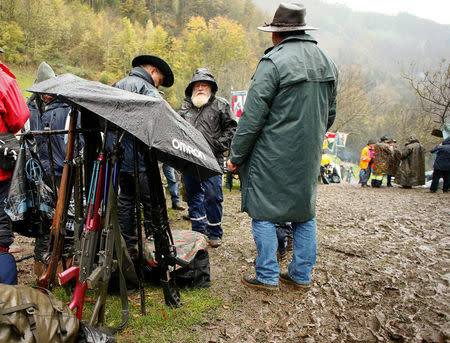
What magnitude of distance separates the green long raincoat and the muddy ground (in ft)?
2.63

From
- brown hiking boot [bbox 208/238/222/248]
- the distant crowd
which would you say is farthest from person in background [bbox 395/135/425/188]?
brown hiking boot [bbox 208/238/222/248]

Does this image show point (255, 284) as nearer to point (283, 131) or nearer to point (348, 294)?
point (348, 294)

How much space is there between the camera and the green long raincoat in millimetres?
2643

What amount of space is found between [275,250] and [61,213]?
181 centimetres

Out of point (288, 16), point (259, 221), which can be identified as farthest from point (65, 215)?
point (288, 16)

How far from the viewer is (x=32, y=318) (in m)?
1.54

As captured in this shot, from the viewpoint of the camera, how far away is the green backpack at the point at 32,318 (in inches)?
58.1

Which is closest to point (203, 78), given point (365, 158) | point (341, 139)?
point (365, 158)

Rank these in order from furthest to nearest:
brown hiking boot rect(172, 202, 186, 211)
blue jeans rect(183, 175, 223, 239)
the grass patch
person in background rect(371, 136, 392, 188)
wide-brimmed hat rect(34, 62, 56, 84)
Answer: person in background rect(371, 136, 392, 188) → brown hiking boot rect(172, 202, 186, 211) → blue jeans rect(183, 175, 223, 239) → wide-brimmed hat rect(34, 62, 56, 84) → the grass patch

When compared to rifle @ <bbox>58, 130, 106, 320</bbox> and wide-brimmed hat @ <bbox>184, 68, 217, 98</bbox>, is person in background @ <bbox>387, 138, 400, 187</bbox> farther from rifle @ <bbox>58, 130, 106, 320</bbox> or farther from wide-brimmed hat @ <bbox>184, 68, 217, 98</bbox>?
rifle @ <bbox>58, 130, 106, 320</bbox>

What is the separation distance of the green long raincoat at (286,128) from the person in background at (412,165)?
12.1m

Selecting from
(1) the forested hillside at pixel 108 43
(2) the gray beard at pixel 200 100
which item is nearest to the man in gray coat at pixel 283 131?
(2) the gray beard at pixel 200 100

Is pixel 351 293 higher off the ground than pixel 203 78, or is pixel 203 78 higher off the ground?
pixel 203 78

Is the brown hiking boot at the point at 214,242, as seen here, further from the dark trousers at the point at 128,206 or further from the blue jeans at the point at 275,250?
the blue jeans at the point at 275,250
